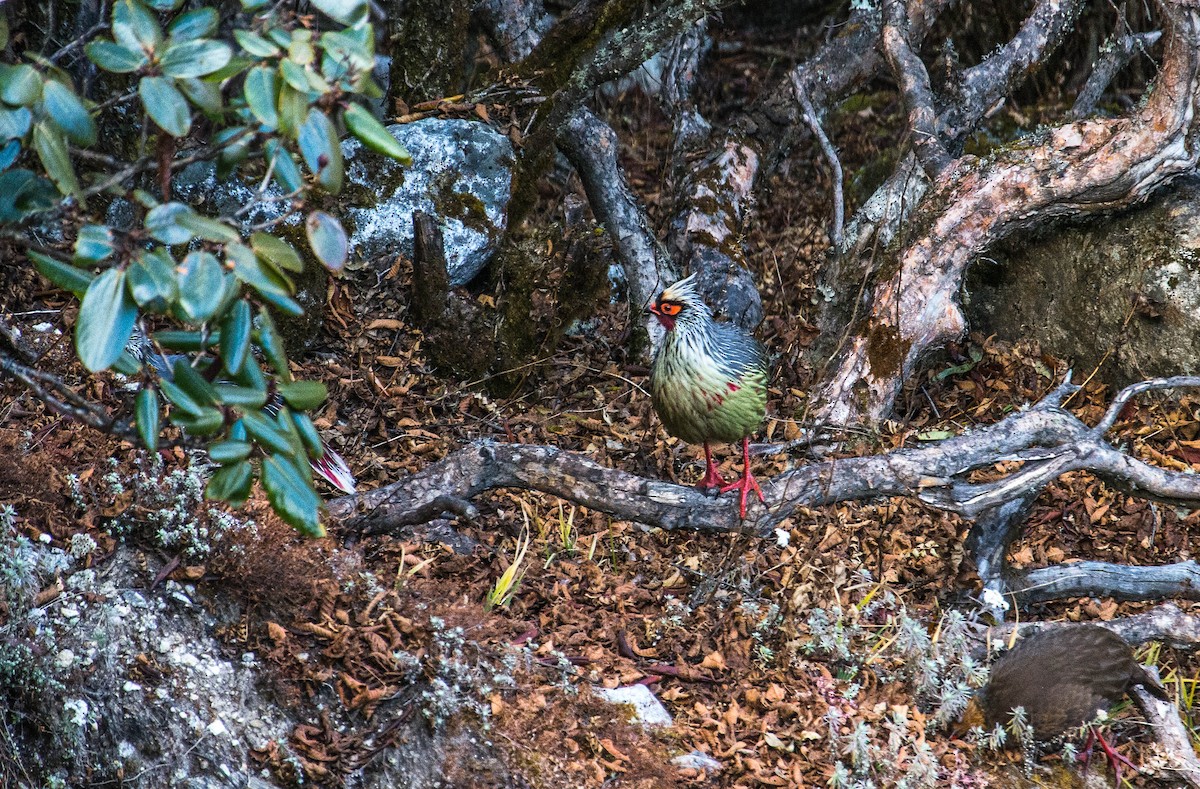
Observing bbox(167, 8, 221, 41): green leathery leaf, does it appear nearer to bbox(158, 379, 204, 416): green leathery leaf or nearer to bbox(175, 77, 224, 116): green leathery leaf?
bbox(175, 77, 224, 116): green leathery leaf

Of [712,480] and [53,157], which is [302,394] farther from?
[712,480]

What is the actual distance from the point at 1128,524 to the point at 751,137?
3288mm

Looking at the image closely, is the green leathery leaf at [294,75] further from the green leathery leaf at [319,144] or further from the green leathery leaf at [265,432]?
the green leathery leaf at [265,432]

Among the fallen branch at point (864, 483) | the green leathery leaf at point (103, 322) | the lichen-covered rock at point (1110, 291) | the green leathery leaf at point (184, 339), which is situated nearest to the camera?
the green leathery leaf at point (103, 322)

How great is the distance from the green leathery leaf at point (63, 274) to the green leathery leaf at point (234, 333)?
246 millimetres

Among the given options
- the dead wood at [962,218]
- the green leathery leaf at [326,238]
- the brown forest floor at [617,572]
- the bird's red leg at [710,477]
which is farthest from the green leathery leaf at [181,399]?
the dead wood at [962,218]

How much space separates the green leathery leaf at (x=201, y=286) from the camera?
1683 millimetres

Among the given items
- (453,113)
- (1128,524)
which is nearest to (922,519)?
(1128,524)

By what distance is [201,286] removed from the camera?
1700mm

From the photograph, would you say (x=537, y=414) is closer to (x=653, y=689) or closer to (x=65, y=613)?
(x=653, y=689)

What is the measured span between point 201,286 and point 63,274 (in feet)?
1.16

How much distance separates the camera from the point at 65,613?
3.03 meters

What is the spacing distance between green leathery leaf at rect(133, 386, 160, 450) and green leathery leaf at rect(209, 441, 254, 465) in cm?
11

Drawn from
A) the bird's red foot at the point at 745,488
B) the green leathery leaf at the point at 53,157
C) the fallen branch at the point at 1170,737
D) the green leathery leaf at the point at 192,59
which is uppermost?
the green leathery leaf at the point at 192,59
